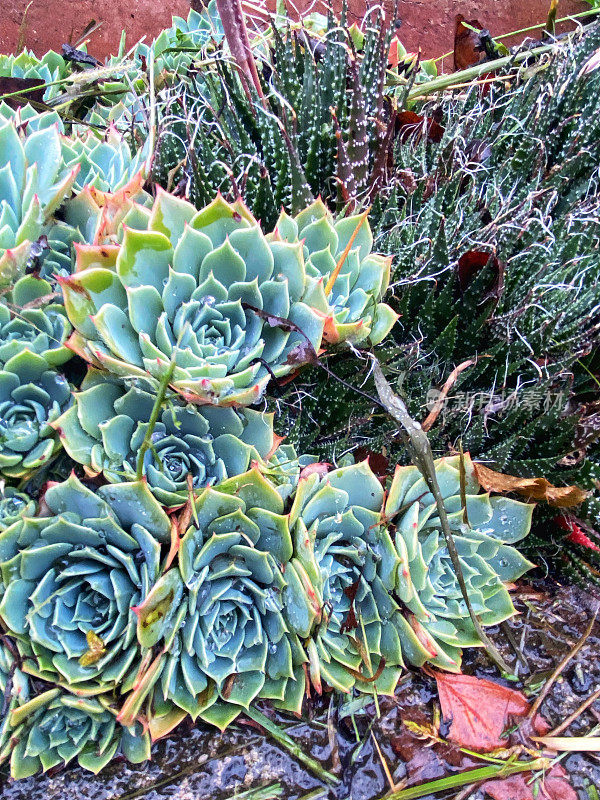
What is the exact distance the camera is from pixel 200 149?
1521 millimetres

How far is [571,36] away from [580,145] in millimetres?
558

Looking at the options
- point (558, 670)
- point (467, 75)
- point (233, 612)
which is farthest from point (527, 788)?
point (467, 75)

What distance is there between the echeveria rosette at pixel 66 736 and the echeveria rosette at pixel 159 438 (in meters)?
0.36

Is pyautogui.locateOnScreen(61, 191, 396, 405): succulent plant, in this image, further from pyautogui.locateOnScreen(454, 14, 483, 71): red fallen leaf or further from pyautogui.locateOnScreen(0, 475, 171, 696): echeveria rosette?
pyautogui.locateOnScreen(454, 14, 483, 71): red fallen leaf

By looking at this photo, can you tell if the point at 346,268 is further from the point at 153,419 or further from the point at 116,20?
the point at 116,20

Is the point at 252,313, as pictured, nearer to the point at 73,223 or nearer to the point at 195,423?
the point at 195,423

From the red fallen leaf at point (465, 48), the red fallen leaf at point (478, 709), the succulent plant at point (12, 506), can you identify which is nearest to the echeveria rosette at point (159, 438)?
the succulent plant at point (12, 506)

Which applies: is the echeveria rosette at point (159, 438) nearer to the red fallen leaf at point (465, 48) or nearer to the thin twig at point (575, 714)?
the thin twig at point (575, 714)

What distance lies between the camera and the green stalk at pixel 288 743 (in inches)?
41.7

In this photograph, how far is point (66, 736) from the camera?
Answer: 101cm

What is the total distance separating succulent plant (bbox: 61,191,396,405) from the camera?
105 cm

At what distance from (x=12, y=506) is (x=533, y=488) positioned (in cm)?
104

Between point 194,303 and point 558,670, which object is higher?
point 194,303

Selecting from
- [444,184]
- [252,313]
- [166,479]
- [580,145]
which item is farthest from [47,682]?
[580,145]
